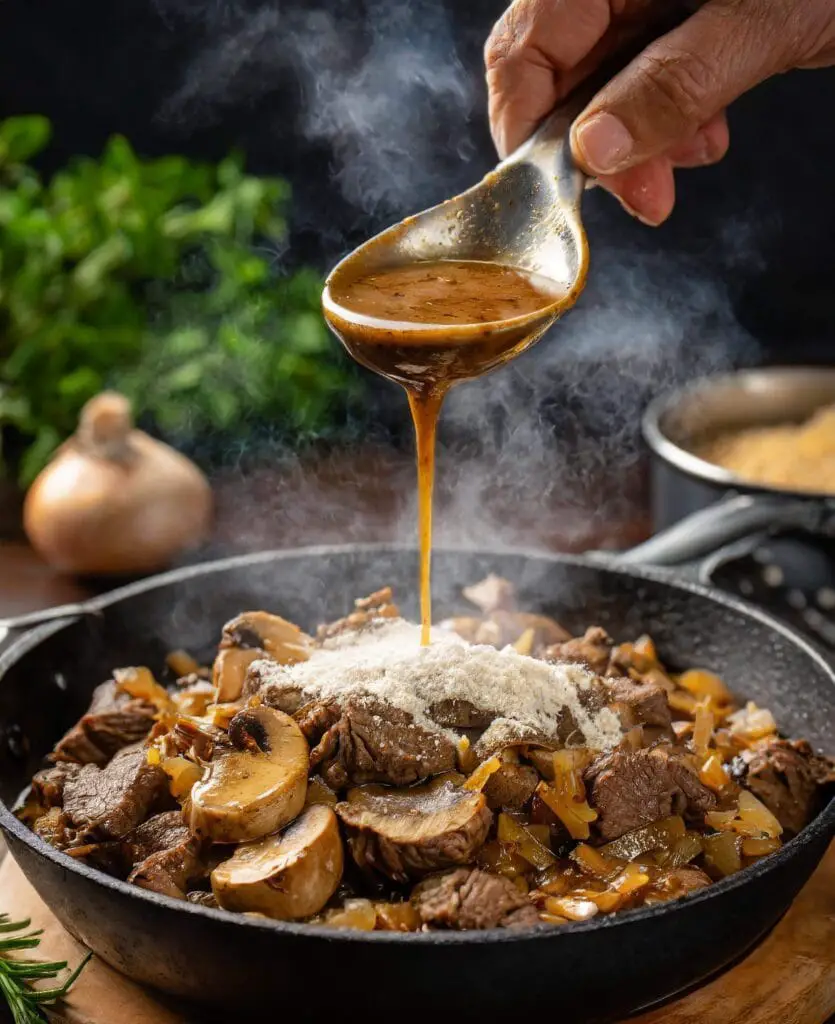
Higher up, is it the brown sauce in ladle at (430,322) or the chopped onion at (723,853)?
the brown sauce in ladle at (430,322)

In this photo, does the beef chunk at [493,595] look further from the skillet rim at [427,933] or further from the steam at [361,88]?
the steam at [361,88]

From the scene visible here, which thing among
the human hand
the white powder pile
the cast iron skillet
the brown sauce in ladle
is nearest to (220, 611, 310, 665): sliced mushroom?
the white powder pile

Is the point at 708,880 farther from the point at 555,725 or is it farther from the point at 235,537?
the point at 235,537

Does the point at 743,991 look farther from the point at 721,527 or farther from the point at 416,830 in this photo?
the point at 721,527

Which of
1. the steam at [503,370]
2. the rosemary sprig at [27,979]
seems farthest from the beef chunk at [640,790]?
the steam at [503,370]

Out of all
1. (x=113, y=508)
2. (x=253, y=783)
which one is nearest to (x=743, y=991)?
(x=253, y=783)
